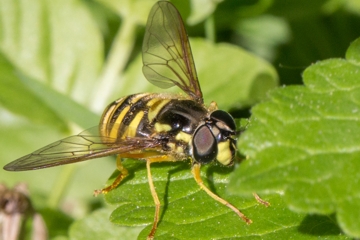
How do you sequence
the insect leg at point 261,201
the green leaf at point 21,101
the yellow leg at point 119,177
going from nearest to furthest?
the insect leg at point 261,201 < the yellow leg at point 119,177 < the green leaf at point 21,101

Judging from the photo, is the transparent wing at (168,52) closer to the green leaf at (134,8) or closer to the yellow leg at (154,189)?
the yellow leg at (154,189)

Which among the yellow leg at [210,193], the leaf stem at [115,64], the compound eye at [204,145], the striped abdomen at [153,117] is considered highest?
the leaf stem at [115,64]

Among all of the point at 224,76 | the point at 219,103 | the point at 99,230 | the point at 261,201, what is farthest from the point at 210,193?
the point at 224,76

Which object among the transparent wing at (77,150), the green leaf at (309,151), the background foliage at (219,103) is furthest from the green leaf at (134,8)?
the green leaf at (309,151)

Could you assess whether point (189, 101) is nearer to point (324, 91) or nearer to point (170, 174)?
point (170, 174)

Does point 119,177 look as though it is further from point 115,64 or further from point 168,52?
point 115,64

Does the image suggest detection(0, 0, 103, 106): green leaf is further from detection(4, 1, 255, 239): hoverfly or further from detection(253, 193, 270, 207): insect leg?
detection(253, 193, 270, 207): insect leg
